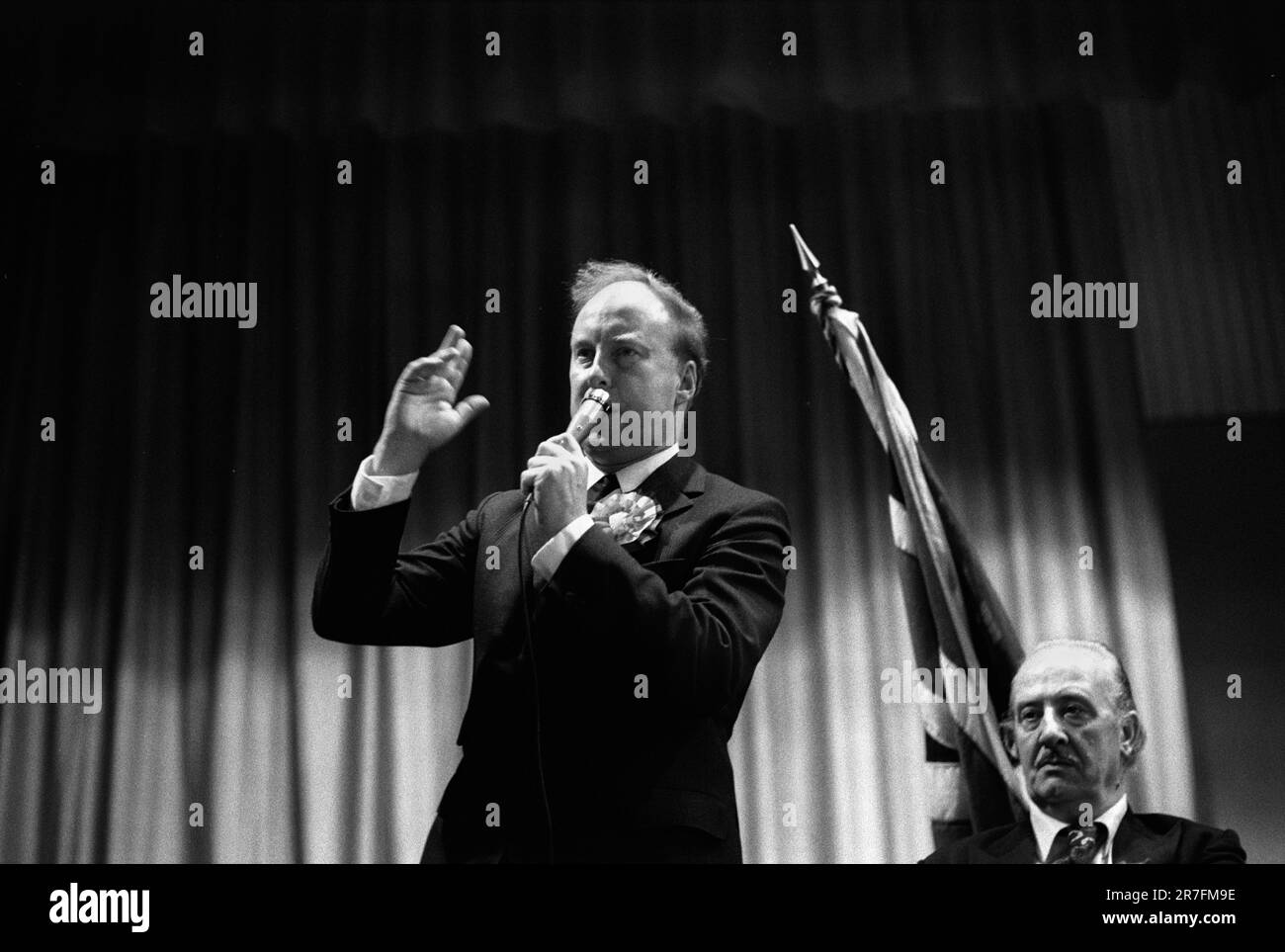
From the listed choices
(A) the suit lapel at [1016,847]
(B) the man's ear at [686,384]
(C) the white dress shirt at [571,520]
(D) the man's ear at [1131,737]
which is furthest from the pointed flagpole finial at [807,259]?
(A) the suit lapel at [1016,847]

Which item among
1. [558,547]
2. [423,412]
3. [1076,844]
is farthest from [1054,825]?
[423,412]

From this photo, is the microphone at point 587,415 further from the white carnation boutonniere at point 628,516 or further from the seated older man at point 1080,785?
the seated older man at point 1080,785

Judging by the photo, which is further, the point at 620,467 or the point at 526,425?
the point at 526,425

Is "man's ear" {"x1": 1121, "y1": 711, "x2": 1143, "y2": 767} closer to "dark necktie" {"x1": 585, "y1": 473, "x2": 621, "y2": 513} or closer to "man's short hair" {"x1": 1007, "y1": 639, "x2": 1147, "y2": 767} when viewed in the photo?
"man's short hair" {"x1": 1007, "y1": 639, "x2": 1147, "y2": 767}

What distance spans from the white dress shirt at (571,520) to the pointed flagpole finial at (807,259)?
0.76 m

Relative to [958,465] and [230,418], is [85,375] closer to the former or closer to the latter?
[230,418]

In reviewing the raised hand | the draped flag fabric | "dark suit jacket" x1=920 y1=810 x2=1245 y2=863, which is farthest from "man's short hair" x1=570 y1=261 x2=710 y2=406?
"dark suit jacket" x1=920 y1=810 x2=1245 y2=863

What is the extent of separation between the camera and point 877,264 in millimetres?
3395

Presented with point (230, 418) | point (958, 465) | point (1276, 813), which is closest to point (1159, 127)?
point (958, 465)

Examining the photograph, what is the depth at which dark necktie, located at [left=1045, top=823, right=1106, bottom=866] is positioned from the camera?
3.02m

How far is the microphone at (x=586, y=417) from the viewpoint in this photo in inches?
102

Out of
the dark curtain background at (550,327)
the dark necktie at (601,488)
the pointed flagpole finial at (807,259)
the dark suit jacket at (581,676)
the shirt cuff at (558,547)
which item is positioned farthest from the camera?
the pointed flagpole finial at (807,259)
